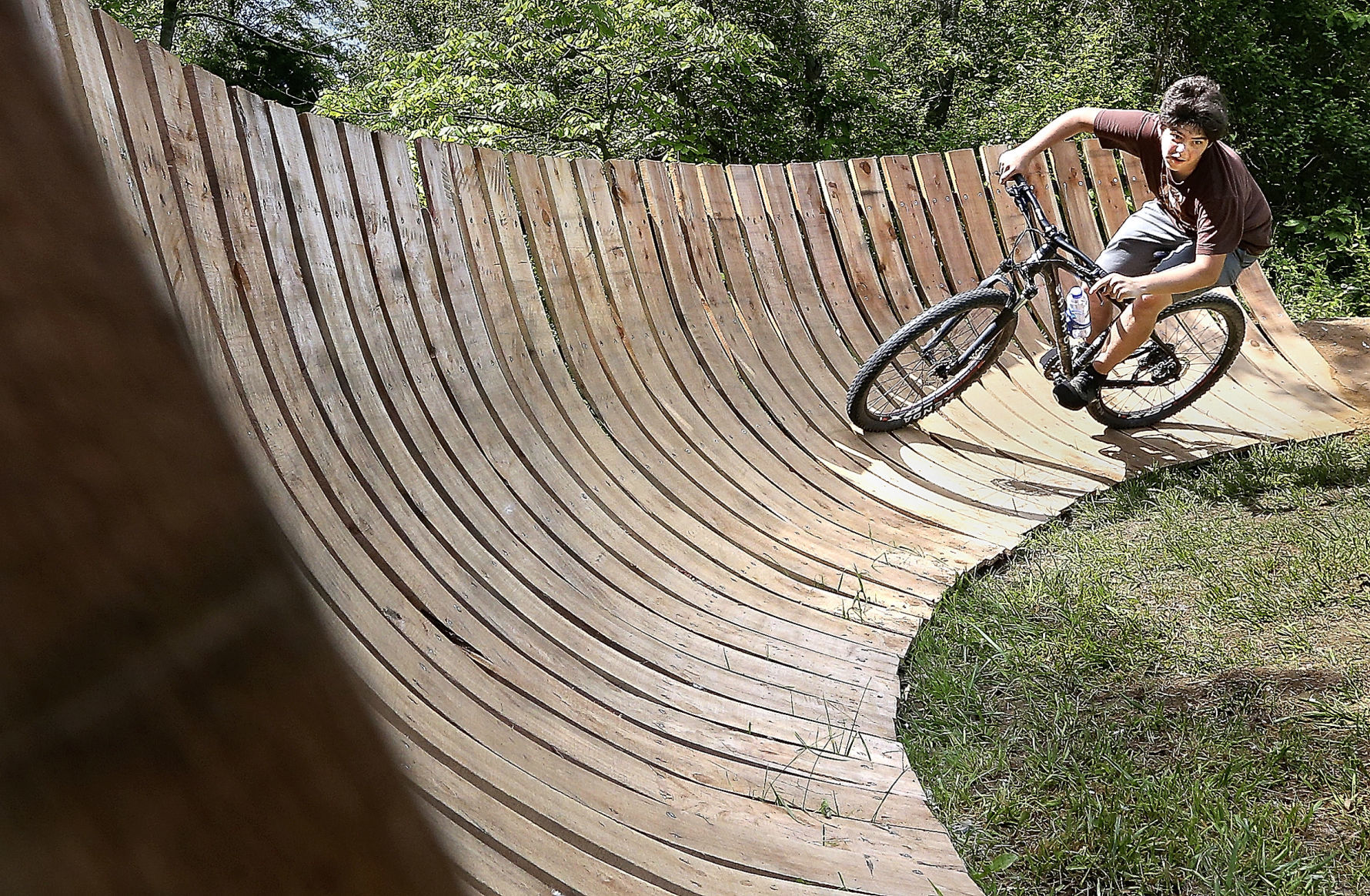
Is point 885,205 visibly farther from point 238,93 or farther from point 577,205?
point 238,93

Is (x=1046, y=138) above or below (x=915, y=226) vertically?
above

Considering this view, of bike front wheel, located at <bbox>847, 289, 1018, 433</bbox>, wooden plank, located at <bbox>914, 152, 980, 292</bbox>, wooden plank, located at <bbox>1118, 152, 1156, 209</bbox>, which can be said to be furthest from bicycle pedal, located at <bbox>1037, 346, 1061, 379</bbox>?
wooden plank, located at <bbox>1118, 152, 1156, 209</bbox>

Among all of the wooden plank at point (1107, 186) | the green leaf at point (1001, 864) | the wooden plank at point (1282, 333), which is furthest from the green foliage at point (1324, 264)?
the green leaf at point (1001, 864)

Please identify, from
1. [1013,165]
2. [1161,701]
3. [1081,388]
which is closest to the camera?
[1161,701]

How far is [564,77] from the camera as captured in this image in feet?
32.0

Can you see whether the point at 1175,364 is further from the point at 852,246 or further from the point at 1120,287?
the point at 852,246

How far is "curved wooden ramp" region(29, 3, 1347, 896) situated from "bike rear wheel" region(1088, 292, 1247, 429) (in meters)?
0.14

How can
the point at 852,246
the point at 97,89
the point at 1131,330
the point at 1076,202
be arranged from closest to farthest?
the point at 97,89, the point at 1131,330, the point at 852,246, the point at 1076,202

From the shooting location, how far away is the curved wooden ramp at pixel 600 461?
2494 mm

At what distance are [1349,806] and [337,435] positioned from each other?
2.87 metres

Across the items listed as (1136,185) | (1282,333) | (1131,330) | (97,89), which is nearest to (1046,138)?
(1131,330)

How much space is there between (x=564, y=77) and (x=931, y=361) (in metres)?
5.99

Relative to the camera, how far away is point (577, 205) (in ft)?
15.6

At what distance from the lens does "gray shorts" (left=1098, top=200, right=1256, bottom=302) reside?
4.84 meters
